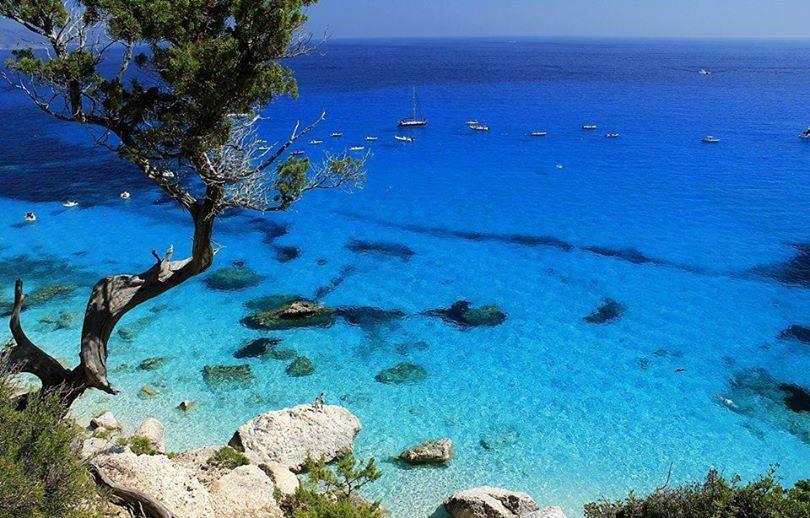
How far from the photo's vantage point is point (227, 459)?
50.9ft

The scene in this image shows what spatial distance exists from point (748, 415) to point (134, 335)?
2542 cm

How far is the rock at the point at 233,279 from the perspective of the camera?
3064cm

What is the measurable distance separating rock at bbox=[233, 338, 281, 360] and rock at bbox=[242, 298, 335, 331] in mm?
1081

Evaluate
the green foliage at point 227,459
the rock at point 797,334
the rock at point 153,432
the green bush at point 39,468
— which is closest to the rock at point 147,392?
the rock at point 153,432

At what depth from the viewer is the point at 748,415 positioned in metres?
20.9

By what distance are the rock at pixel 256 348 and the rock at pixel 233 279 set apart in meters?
6.24

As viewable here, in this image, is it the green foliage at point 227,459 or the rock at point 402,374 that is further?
the rock at point 402,374

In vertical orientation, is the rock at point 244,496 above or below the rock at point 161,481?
below

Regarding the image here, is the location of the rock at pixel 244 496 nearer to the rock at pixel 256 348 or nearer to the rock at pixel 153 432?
the rock at pixel 153 432

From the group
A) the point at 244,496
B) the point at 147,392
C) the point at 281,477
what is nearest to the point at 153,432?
the point at 147,392

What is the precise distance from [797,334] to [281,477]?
24.8m

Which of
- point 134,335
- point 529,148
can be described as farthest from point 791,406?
point 529,148

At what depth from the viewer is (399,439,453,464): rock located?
17.7 m

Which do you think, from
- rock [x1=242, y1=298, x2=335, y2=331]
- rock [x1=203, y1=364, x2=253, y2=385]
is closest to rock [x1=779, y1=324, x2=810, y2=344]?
rock [x1=242, y1=298, x2=335, y2=331]
